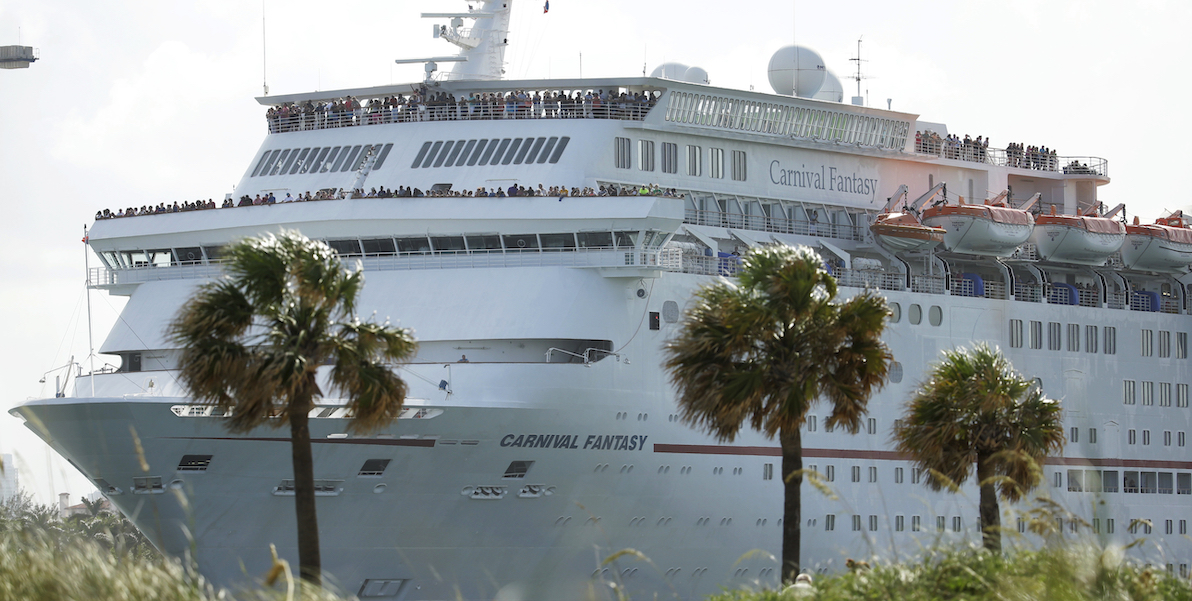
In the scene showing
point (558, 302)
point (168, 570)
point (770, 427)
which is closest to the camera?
point (168, 570)

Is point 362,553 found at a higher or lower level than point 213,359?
lower

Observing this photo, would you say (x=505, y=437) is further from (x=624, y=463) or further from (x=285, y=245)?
(x=285, y=245)

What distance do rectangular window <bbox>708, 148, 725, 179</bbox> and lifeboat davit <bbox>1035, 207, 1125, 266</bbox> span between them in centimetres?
1037

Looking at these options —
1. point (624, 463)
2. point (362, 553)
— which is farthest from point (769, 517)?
point (362, 553)

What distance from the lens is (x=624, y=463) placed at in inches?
1242

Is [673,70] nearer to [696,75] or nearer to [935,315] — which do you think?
[696,75]

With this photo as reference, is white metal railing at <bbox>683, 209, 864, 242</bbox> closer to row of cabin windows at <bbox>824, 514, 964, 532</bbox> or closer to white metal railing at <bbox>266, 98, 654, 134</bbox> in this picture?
white metal railing at <bbox>266, 98, 654, 134</bbox>

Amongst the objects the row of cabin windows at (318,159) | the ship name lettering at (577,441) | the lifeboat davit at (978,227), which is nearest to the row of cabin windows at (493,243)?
the row of cabin windows at (318,159)

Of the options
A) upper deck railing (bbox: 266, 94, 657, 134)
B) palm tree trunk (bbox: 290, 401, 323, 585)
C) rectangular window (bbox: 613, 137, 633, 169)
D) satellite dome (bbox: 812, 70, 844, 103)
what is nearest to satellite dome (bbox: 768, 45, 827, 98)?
satellite dome (bbox: 812, 70, 844, 103)

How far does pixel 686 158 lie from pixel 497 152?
4.85 metres

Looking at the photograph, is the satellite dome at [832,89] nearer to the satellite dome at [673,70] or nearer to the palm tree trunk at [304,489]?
the satellite dome at [673,70]

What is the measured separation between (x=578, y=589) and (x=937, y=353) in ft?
40.8

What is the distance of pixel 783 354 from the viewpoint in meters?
22.8

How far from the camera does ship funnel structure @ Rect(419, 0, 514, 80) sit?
39781 millimetres
